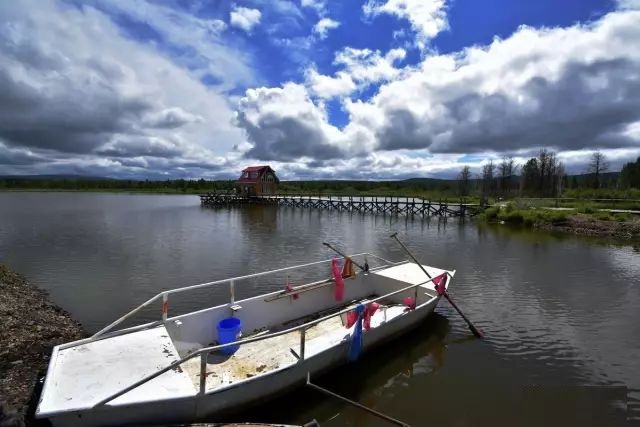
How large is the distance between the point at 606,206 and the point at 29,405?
160ft

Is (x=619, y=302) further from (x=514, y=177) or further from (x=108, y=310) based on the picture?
(x=514, y=177)

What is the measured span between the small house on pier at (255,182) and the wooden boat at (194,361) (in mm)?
53023

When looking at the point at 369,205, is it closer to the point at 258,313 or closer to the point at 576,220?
the point at 576,220

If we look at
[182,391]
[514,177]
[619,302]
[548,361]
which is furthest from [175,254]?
[514,177]

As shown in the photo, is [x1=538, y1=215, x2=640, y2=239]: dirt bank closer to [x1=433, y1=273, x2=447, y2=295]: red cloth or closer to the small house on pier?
[x1=433, y1=273, x2=447, y2=295]: red cloth

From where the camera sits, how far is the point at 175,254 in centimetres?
1938

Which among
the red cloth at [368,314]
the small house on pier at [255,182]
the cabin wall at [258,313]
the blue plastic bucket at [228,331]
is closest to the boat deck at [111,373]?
the cabin wall at [258,313]

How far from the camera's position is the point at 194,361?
682cm

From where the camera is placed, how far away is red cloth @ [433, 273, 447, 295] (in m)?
9.80

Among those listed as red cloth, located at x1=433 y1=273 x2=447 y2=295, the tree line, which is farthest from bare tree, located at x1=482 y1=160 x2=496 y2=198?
red cloth, located at x1=433 y1=273 x2=447 y2=295

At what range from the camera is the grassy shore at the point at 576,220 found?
92.7 feet

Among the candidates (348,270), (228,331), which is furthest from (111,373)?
(348,270)

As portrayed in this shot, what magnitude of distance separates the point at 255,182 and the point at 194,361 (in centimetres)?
5651

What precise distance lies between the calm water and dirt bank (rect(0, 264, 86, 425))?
82cm
